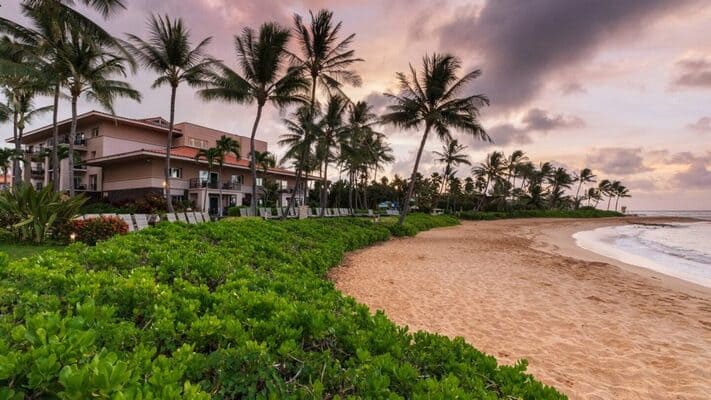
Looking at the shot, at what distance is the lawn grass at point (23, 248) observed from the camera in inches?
301

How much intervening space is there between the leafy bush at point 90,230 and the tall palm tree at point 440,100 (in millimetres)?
14430

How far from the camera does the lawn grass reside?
7658 millimetres

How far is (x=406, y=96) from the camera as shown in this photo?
1866cm

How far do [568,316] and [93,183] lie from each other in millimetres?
38055

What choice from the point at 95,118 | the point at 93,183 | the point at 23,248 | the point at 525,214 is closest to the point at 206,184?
the point at 95,118

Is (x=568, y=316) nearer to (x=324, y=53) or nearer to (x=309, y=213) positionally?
(x=324, y=53)

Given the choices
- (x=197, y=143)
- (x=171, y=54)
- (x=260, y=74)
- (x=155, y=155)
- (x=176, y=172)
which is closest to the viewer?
(x=260, y=74)

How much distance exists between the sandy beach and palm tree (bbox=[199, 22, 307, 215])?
11561 mm

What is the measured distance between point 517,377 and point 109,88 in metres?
25.8

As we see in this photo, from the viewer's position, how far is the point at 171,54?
1820cm

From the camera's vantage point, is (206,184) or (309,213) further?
(309,213)

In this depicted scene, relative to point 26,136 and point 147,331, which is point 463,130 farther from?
point 26,136

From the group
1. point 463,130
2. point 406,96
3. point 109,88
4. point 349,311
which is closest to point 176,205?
point 109,88

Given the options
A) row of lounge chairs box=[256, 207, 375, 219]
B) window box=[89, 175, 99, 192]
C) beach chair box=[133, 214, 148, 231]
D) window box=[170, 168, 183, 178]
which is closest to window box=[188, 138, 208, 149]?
window box=[170, 168, 183, 178]
